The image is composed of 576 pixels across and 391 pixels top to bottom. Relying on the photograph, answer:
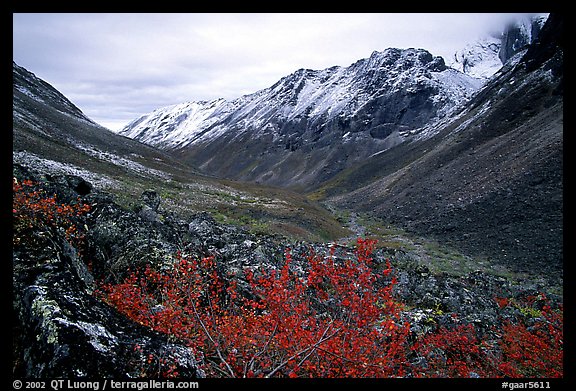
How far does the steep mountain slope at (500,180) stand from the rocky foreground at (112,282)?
464 inches

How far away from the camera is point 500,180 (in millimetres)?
48375

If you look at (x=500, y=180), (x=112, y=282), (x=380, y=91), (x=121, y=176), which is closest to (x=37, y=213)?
(x=112, y=282)

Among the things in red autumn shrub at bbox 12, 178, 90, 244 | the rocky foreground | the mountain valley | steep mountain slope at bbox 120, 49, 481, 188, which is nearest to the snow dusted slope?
steep mountain slope at bbox 120, 49, 481, 188

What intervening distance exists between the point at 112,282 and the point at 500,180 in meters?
55.4

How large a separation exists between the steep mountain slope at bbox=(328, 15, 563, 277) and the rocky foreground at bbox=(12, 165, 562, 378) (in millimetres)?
11796

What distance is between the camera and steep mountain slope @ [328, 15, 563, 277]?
1441 inches

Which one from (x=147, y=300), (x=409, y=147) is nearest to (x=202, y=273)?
(x=147, y=300)

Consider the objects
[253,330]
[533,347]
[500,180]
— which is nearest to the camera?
[253,330]

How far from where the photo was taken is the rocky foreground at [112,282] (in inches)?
216

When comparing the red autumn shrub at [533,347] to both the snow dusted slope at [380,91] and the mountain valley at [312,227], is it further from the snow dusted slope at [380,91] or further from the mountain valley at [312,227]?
the snow dusted slope at [380,91]

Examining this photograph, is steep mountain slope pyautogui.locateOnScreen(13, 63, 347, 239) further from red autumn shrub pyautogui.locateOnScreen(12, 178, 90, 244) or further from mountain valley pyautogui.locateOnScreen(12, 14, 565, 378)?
red autumn shrub pyautogui.locateOnScreen(12, 178, 90, 244)

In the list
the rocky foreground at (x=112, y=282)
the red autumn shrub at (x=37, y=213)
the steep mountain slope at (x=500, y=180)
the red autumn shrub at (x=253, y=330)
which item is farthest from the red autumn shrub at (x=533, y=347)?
the red autumn shrub at (x=37, y=213)

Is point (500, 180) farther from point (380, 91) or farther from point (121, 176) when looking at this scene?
point (380, 91)
